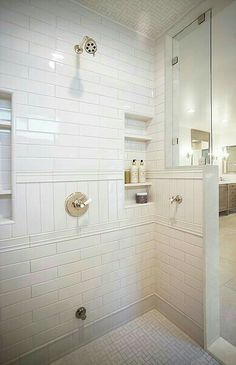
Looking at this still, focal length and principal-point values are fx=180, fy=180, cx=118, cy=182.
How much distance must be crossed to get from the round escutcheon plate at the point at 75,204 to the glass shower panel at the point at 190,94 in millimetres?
820

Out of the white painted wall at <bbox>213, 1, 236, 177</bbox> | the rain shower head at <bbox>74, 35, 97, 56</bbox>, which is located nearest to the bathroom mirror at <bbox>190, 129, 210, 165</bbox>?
the white painted wall at <bbox>213, 1, 236, 177</bbox>

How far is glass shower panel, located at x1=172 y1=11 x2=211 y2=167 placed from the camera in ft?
4.75

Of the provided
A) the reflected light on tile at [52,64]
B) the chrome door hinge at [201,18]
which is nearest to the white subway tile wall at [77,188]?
the reflected light on tile at [52,64]

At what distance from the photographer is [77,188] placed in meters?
1.28

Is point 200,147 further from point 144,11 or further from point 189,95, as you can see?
point 144,11

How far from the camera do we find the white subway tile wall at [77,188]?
3.59 feet

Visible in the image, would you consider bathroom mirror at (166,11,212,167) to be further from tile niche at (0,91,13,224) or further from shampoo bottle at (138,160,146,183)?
tile niche at (0,91,13,224)

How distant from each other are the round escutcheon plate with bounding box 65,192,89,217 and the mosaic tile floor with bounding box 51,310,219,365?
0.97 metres

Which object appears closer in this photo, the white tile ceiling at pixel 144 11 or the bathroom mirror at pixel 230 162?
the white tile ceiling at pixel 144 11

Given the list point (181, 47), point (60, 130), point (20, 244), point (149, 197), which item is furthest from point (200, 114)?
point (20, 244)

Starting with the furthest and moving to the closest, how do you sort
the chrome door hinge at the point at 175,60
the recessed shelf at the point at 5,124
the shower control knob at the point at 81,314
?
1. the chrome door hinge at the point at 175,60
2. the shower control knob at the point at 81,314
3. the recessed shelf at the point at 5,124

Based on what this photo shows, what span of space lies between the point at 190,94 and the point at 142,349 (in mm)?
2079

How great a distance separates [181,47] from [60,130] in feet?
4.14

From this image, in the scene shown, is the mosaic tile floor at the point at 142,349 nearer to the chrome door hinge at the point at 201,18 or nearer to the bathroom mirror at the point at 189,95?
the bathroom mirror at the point at 189,95
